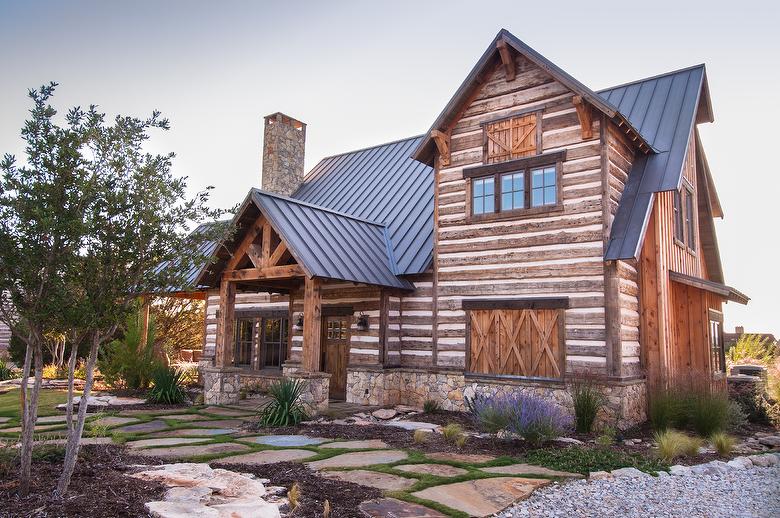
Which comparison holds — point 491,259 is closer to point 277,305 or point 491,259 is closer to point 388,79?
point 388,79

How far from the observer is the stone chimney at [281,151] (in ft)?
72.0

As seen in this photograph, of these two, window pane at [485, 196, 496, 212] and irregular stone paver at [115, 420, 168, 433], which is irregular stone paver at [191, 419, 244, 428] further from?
window pane at [485, 196, 496, 212]

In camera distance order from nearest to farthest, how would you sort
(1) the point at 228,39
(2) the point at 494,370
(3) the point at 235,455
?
(3) the point at 235,455 → (1) the point at 228,39 → (2) the point at 494,370

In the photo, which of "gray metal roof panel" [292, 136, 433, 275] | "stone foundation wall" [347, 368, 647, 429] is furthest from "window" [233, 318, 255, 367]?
"stone foundation wall" [347, 368, 647, 429]

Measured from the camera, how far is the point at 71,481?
21.0 ft

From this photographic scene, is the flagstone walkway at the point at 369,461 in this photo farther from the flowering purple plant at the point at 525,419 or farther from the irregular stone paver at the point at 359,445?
the flowering purple plant at the point at 525,419

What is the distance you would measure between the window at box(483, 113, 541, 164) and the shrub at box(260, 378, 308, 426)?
22.1 feet

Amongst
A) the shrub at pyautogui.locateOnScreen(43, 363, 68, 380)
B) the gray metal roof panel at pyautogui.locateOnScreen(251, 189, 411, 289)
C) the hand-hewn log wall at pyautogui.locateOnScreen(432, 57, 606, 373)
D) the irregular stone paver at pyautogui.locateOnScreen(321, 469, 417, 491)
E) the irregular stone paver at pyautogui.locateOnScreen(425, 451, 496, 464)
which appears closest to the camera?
the irregular stone paver at pyautogui.locateOnScreen(321, 469, 417, 491)

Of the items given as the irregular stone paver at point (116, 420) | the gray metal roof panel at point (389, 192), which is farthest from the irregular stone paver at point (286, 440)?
the gray metal roof panel at point (389, 192)

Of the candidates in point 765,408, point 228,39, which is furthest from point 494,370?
point 228,39

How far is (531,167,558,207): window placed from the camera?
13.1 m

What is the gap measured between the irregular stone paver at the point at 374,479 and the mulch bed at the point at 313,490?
177 millimetres

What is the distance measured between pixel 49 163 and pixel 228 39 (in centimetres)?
612

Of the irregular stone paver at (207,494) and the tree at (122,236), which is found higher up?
the tree at (122,236)
